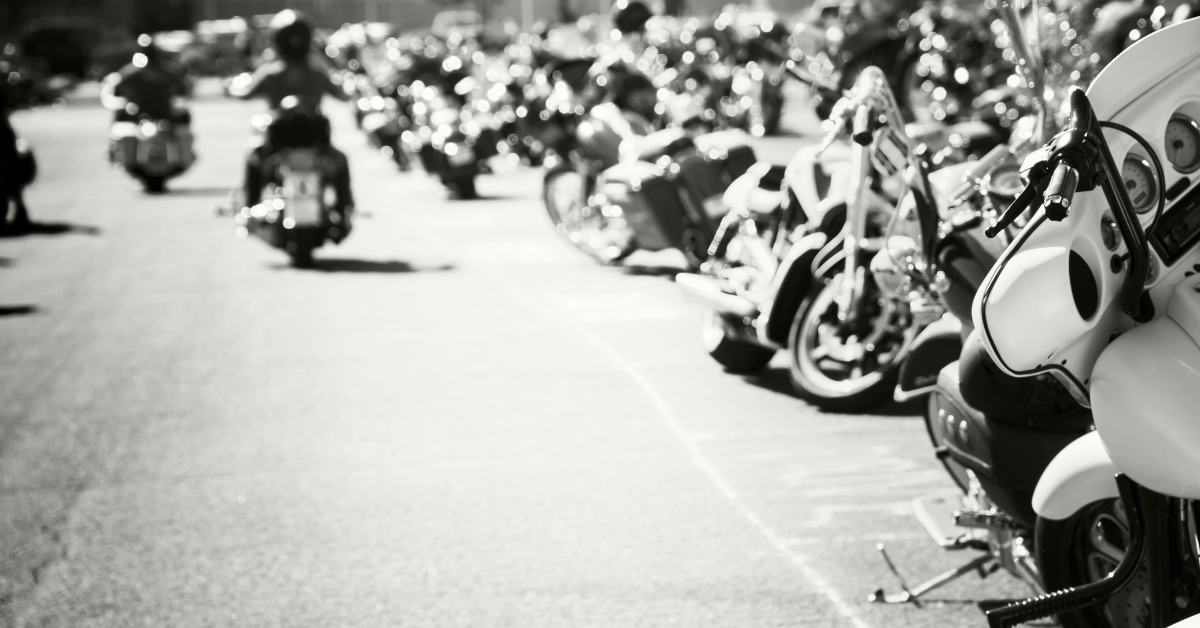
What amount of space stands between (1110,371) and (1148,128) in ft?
1.83

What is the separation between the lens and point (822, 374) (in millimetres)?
6707

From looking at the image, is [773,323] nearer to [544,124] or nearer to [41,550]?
[41,550]

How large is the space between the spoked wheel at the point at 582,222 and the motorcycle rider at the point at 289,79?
1.86 meters

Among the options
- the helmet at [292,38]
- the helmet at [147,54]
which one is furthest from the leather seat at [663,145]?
the helmet at [147,54]

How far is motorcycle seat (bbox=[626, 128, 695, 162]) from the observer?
32.1 feet

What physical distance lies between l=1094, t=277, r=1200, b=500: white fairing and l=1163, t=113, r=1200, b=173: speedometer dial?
310 millimetres

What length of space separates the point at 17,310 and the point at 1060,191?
895 cm

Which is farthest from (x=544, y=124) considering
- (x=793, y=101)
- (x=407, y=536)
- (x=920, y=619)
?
(x=793, y=101)

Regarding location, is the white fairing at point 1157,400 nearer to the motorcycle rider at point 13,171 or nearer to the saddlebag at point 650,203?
the saddlebag at point 650,203

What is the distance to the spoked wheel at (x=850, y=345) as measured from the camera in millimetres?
6422

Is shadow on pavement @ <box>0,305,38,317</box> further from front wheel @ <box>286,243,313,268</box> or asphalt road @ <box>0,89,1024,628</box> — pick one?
front wheel @ <box>286,243,313,268</box>

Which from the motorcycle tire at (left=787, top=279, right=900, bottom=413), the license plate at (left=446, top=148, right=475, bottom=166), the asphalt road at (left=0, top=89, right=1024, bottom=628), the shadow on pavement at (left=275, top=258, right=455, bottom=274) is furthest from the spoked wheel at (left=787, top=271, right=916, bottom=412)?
the license plate at (left=446, top=148, right=475, bottom=166)

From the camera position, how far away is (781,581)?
449 centimetres

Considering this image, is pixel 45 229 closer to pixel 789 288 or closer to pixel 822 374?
pixel 789 288
